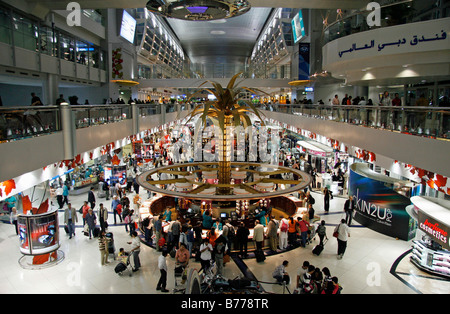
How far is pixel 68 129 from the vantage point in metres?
9.50

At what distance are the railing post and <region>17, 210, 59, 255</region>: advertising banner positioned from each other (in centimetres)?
248

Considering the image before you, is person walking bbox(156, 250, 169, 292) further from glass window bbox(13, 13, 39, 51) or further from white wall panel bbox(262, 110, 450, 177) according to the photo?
glass window bbox(13, 13, 39, 51)

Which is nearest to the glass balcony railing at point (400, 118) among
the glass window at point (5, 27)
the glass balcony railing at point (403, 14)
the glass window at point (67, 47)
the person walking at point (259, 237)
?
the glass balcony railing at point (403, 14)

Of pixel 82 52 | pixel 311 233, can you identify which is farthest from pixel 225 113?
pixel 82 52

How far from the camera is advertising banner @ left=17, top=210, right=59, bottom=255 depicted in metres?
10.3

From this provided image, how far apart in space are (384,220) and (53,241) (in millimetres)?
12326

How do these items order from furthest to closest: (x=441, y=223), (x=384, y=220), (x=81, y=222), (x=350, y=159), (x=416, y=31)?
1. (x=350, y=159)
2. (x=81, y=222)
3. (x=384, y=220)
4. (x=416, y=31)
5. (x=441, y=223)

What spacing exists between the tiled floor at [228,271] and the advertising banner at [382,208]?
20.8 inches

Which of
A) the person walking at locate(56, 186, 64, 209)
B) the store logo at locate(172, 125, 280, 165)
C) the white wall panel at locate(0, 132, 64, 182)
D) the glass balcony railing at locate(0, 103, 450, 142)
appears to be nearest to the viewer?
the white wall panel at locate(0, 132, 64, 182)

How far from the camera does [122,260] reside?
9.92 metres

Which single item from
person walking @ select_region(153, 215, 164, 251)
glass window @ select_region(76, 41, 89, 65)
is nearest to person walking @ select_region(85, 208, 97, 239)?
person walking @ select_region(153, 215, 164, 251)

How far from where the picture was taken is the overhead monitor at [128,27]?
29.9 meters

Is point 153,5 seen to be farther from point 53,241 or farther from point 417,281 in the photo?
point 417,281
